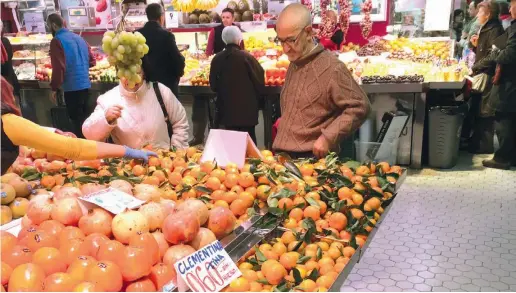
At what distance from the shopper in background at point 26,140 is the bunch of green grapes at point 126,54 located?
74 centimetres

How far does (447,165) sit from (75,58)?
515cm

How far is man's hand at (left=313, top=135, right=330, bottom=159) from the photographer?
291cm

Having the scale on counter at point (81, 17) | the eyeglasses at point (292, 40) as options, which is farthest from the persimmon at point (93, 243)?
the scale on counter at point (81, 17)

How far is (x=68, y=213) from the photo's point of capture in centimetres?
173

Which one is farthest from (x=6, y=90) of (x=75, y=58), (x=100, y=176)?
(x=75, y=58)

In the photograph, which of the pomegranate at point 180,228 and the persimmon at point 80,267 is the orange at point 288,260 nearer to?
the pomegranate at point 180,228

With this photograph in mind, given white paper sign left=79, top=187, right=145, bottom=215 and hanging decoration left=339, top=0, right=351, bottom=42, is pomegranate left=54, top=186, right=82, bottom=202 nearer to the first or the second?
white paper sign left=79, top=187, right=145, bottom=215

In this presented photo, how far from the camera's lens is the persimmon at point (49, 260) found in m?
1.43

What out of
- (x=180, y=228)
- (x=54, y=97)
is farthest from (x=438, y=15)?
(x=180, y=228)

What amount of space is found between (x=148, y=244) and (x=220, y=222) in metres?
0.40

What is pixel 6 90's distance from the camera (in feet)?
6.79

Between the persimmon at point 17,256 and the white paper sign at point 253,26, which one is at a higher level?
the white paper sign at point 253,26

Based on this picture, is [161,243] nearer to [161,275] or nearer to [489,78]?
[161,275]

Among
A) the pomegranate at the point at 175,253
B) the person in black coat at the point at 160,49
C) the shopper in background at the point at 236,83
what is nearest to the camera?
the pomegranate at the point at 175,253
